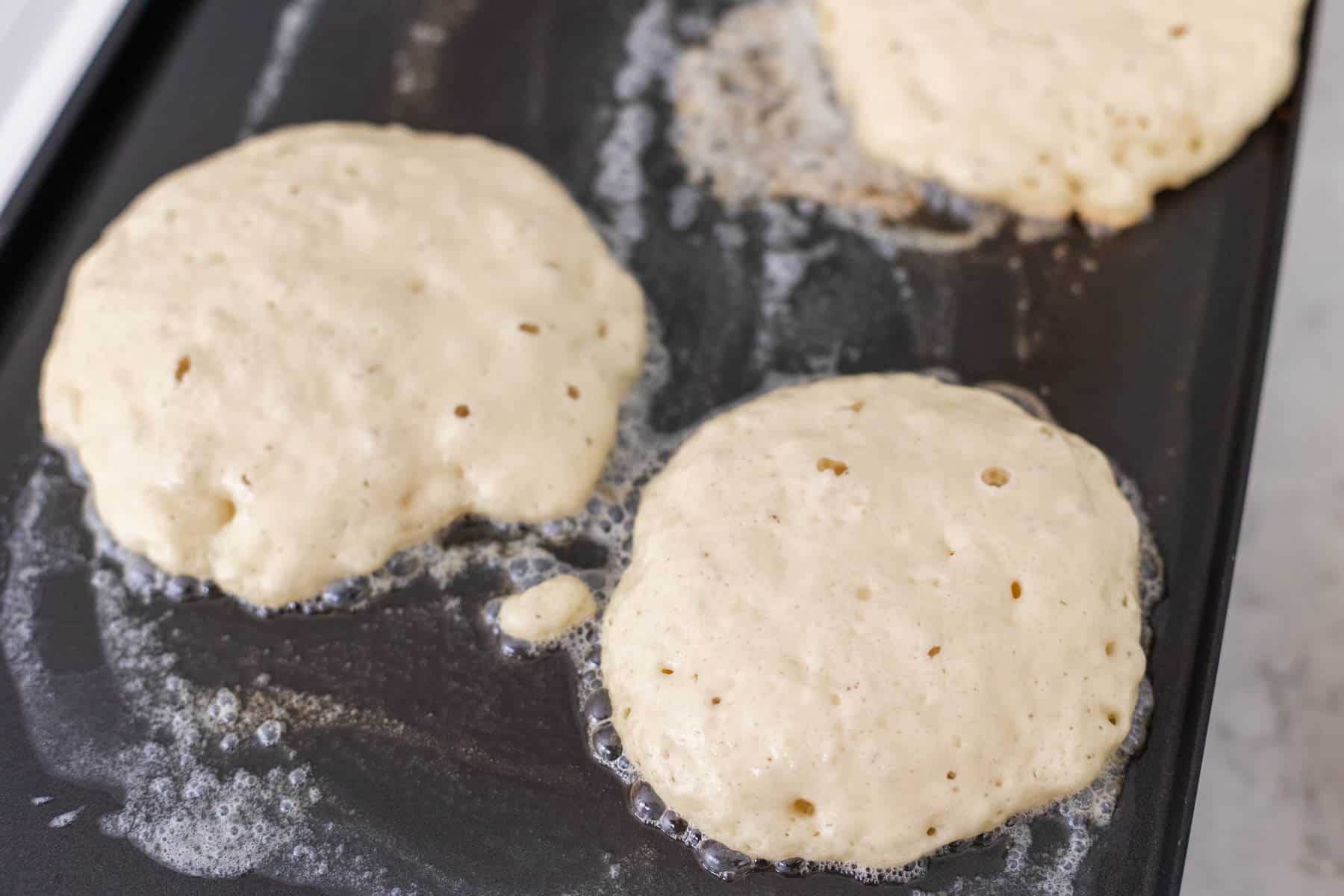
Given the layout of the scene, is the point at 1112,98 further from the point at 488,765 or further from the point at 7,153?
the point at 7,153

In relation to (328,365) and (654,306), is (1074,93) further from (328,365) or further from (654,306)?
(328,365)

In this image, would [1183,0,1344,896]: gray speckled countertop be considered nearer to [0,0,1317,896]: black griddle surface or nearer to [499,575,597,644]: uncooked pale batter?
[0,0,1317,896]: black griddle surface

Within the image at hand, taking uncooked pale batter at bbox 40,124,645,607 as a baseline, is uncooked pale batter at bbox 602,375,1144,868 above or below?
below

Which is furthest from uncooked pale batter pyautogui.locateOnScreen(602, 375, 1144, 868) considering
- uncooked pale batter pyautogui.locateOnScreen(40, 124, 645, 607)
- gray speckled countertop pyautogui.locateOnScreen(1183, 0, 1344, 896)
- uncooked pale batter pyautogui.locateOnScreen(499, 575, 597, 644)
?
gray speckled countertop pyautogui.locateOnScreen(1183, 0, 1344, 896)

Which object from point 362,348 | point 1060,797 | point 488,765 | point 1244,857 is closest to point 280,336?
point 362,348

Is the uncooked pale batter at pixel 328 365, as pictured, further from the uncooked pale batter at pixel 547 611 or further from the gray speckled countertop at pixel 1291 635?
the gray speckled countertop at pixel 1291 635

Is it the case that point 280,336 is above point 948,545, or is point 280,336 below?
above

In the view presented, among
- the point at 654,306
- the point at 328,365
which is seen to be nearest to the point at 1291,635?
the point at 654,306
